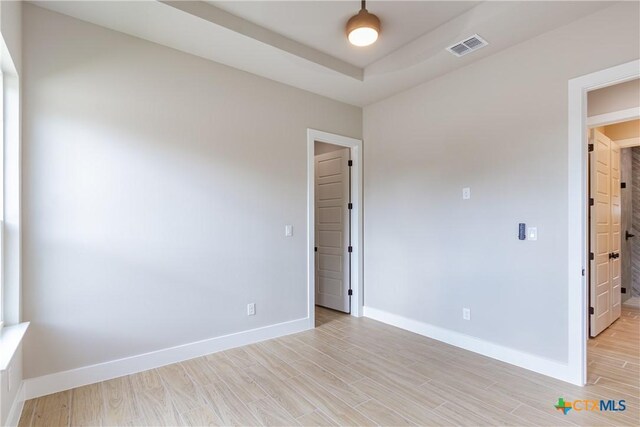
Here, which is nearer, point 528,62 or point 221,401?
point 221,401

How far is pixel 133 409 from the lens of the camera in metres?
2.26

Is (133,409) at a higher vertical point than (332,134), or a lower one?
lower

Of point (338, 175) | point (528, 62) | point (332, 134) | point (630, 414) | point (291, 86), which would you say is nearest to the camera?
point (630, 414)

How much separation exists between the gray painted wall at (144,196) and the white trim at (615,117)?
318 cm

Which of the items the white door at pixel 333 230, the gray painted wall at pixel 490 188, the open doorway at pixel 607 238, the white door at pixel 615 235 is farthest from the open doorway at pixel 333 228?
the white door at pixel 615 235

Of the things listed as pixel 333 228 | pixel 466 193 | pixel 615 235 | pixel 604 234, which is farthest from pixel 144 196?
pixel 615 235

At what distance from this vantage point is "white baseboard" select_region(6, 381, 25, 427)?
1976mm

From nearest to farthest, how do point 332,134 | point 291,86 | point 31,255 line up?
1. point 31,255
2. point 291,86
3. point 332,134

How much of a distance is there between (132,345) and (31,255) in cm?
104

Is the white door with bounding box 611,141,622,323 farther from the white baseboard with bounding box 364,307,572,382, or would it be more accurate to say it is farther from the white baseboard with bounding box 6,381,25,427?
the white baseboard with bounding box 6,381,25,427

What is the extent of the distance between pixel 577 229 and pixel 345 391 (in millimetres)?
2213

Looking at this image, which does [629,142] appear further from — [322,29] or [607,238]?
[322,29]

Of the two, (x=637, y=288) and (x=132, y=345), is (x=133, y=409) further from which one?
(x=637, y=288)

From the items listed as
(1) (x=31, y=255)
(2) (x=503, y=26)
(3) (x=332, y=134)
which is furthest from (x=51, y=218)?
(2) (x=503, y=26)
